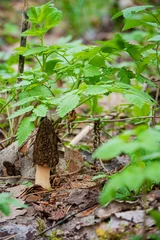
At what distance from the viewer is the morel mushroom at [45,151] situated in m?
2.17

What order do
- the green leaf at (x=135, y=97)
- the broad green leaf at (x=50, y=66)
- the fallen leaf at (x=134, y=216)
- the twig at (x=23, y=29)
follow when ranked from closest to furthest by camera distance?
the fallen leaf at (x=134, y=216) → the green leaf at (x=135, y=97) → the broad green leaf at (x=50, y=66) → the twig at (x=23, y=29)

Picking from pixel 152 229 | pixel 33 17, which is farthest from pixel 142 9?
pixel 152 229

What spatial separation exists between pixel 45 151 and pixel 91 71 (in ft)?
1.54

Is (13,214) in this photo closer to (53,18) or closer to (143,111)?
(53,18)

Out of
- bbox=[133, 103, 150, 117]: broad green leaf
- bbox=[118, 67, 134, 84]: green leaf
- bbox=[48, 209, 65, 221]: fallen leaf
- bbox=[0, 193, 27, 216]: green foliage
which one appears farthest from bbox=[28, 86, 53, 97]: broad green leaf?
bbox=[133, 103, 150, 117]: broad green leaf

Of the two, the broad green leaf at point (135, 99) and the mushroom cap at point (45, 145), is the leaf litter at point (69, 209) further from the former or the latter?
the broad green leaf at point (135, 99)

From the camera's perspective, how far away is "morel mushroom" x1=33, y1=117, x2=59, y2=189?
2.17m

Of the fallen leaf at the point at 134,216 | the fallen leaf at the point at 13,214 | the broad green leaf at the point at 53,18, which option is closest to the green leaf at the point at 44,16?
the broad green leaf at the point at 53,18

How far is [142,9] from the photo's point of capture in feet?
6.34

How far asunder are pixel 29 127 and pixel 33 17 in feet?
1.97

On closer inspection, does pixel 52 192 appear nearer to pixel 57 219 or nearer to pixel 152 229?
pixel 57 219

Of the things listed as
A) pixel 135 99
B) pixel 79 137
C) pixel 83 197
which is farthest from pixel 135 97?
pixel 79 137

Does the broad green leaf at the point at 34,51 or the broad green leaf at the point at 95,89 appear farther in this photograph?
the broad green leaf at the point at 34,51

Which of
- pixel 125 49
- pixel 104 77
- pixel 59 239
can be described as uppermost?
pixel 125 49
